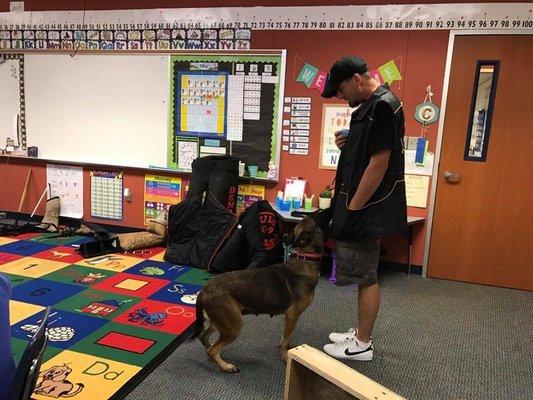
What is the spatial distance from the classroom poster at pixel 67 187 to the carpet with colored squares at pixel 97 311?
2.47 feet

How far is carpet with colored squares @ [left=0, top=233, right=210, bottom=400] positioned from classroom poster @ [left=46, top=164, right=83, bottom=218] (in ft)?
2.47

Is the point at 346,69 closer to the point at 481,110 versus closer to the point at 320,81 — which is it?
the point at 320,81

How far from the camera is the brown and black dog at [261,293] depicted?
6.88ft

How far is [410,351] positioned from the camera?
248 centimetres

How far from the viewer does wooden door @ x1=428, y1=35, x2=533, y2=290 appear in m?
3.43

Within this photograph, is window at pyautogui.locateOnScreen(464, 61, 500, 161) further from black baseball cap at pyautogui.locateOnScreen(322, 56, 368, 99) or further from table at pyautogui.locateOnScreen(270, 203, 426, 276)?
black baseball cap at pyautogui.locateOnScreen(322, 56, 368, 99)

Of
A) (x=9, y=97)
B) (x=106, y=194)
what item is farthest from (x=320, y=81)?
(x=9, y=97)

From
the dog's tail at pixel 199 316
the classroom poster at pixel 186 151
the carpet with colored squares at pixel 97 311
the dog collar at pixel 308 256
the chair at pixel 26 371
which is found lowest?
the carpet with colored squares at pixel 97 311

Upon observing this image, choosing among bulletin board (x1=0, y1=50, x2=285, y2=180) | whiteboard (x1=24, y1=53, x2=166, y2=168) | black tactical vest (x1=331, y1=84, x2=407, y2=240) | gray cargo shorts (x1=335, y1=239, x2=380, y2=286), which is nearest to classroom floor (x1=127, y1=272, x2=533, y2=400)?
gray cargo shorts (x1=335, y1=239, x2=380, y2=286)

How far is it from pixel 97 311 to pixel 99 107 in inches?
101

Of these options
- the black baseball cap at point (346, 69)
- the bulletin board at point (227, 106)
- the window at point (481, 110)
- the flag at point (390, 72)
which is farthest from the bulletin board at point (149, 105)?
the black baseball cap at point (346, 69)

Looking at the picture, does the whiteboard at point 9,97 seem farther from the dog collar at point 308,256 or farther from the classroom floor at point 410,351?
the dog collar at point 308,256

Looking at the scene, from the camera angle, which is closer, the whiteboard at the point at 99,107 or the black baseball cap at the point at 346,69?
the black baseball cap at the point at 346,69

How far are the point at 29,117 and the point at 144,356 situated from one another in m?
3.68
